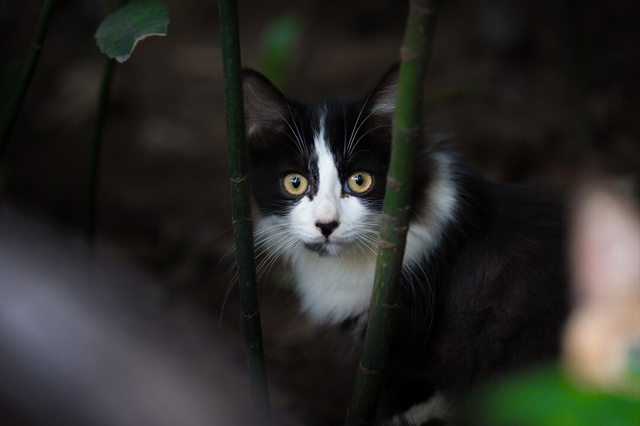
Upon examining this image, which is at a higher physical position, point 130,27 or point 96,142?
point 96,142

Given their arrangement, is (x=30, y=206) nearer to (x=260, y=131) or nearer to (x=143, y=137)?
(x=143, y=137)

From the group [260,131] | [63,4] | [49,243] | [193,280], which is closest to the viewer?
[260,131]

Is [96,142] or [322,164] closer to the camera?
[322,164]

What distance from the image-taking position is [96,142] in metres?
2.01

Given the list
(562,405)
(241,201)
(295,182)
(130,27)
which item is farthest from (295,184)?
(562,405)

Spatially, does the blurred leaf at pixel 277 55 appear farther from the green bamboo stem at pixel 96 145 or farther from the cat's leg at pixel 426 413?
the cat's leg at pixel 426 413

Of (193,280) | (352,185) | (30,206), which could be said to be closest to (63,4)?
(30,206)

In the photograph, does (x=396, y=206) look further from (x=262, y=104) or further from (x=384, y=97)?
(x=262, y=104)

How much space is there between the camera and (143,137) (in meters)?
4.04

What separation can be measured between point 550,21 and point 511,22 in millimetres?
305

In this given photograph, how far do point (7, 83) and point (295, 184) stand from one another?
96cm

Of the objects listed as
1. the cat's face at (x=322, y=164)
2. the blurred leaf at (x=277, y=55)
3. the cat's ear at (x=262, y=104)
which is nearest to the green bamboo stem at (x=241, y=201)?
the cat's face at (x=322, y=164)

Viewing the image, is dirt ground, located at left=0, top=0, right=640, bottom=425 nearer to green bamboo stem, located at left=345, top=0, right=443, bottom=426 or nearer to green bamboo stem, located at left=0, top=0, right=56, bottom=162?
green bamboo stem, located at left=345, top=0, right=443, bottom=426

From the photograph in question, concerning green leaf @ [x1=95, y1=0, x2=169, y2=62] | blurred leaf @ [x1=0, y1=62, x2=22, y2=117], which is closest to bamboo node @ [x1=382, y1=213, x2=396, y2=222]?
green leaf @ [x1=95, y1=0, x2=169, y2=62]
